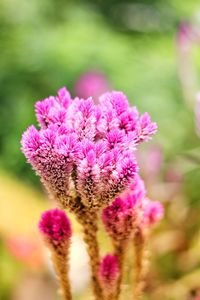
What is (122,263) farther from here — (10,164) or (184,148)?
(10,164)

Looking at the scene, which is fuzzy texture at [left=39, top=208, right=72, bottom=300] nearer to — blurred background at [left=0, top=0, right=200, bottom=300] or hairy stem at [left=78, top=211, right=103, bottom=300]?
hairy stem at [left=78, top=211, right=103, bottom=300]

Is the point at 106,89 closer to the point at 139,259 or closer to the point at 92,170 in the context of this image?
the point at 139,259

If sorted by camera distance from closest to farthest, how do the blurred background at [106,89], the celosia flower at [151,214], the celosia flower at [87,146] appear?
the celosia flower at [87,146]
the celosia flower at [151,214]
the blurred background at [106,89]

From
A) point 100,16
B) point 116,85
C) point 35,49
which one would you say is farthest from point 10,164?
point 100,16

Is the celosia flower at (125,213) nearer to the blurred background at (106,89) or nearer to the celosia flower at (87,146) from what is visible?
the celosia flower at (87,146)

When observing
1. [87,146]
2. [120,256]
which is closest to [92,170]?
[87,146]

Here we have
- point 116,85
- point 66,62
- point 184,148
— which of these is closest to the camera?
point 184,148

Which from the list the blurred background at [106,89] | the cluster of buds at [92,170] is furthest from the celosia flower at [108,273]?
the blurred background at [106,89]
